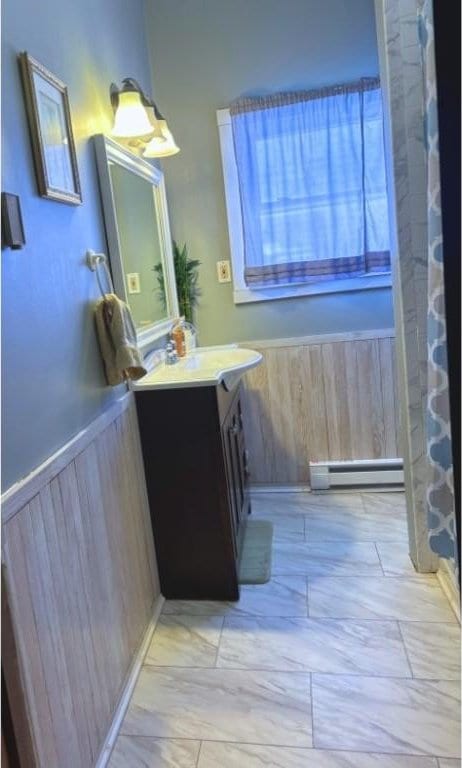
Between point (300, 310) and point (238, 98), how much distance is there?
112cm

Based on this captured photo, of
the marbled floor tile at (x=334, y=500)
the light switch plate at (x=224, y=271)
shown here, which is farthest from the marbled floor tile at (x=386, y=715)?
the light switch plate at (x=224, y=271)

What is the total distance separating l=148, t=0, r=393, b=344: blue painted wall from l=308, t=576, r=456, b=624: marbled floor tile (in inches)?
51.5

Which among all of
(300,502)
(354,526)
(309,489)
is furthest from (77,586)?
(309,489)

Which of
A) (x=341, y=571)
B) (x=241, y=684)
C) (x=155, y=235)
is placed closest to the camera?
(x=241, y=684)

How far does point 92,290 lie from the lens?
163 cm

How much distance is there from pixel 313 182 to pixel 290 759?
238 centimetres

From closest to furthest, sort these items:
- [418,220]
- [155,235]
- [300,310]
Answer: [418,220]
[155,235]
[300,310]

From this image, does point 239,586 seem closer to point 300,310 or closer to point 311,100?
point 300,310

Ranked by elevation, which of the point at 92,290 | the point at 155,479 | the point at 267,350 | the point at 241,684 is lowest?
the point at 241,684

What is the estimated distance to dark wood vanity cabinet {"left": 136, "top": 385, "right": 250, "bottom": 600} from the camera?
6.39 feet

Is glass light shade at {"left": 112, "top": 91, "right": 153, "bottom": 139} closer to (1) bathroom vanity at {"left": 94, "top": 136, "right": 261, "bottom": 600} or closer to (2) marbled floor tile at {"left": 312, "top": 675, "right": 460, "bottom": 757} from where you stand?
(1) bathroom vanity at {"left": 94, "top": 136, "right": 261, "bottom": 600}

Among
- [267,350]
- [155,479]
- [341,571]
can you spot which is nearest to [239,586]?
[341,571]

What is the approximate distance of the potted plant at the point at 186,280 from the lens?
2.78 metres

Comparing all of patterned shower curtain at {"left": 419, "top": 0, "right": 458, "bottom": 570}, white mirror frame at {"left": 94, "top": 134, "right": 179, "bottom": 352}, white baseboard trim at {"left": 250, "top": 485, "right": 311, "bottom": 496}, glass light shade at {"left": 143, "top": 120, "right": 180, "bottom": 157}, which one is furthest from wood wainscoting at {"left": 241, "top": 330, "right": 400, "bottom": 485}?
patterned shower curtain at {"left": 419, "top": 0, "right": 458, "bottom": 570}
